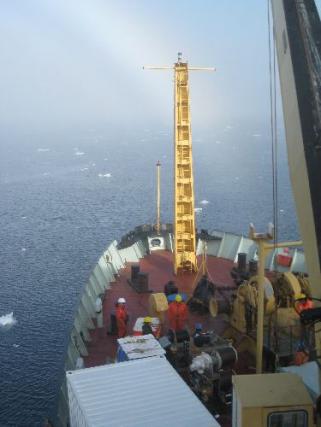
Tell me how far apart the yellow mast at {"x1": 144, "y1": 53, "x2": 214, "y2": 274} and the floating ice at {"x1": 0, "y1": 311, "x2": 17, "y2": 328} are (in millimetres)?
10809

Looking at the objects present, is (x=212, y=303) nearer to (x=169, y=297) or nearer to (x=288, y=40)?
(x=169, y=297)

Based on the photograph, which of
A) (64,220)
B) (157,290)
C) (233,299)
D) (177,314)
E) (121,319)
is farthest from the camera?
(64,220)

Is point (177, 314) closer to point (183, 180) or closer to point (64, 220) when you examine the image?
point (183, 180)

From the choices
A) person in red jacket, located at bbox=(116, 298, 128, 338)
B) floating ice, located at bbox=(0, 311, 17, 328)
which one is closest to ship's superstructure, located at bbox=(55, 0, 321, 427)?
person in red jacket, located at bbox=(116, 298, 128, 338)

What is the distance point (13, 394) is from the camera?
20672 mm

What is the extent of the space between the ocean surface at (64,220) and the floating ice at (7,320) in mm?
83

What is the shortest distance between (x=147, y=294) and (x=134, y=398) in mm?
10337

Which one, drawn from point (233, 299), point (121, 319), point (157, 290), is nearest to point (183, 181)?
point (157, 290)

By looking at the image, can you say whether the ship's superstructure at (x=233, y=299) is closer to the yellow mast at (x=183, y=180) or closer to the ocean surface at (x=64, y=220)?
the yellow mast at (x=183, y=180)

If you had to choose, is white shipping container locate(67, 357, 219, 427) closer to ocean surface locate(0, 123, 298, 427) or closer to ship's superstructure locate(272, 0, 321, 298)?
ship's superstructure locate(272, 0, 321, 298)

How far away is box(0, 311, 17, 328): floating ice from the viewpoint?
2673cm

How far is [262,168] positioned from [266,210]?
3248cm

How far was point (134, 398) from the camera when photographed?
A: 8.66 metres

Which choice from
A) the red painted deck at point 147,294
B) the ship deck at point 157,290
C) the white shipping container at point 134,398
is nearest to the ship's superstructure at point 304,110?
the white shipping container at point 134,398
